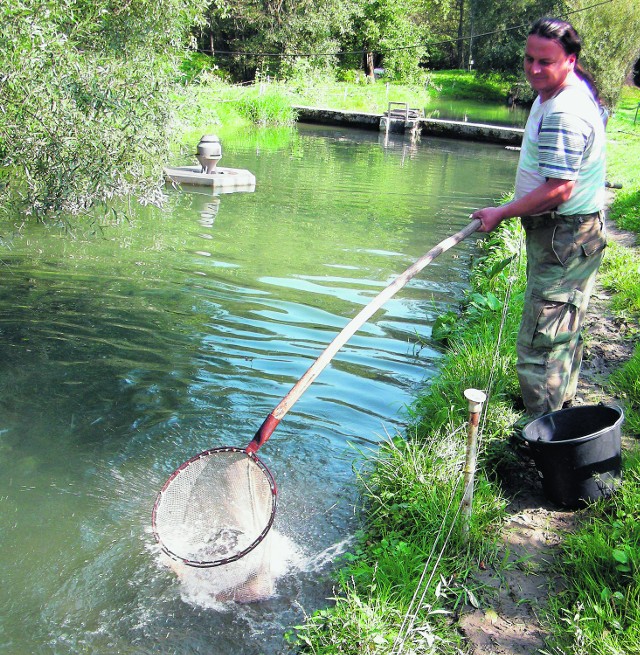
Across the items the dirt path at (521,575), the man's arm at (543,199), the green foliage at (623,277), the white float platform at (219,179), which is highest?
the man's arm at (543,199)

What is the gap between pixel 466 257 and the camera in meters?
11.7

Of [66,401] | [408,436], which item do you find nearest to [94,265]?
[66,401]

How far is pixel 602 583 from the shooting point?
3314mm

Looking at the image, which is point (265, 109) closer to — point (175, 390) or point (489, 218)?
point (175, 390)

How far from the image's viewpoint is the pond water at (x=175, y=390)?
12.5 feet

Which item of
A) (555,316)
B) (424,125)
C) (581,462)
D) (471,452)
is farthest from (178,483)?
(424,125)

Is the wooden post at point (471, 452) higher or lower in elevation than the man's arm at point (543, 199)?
lower

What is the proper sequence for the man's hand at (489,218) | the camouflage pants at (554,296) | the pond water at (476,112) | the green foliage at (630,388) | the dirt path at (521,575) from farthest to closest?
the pond water at (476,112), the green foliage at (630,388), the man's hand at (489,218), the camouflage pants at (554,296), the dirt path at (521,575)

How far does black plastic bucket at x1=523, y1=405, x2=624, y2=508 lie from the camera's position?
382 centimetres

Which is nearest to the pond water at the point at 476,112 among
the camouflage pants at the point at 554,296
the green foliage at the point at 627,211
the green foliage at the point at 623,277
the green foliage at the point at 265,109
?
the green foliage at the point at 265,109

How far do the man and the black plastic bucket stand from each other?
1.22 ft

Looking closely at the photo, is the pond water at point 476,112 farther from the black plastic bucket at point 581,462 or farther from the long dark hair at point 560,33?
the black plastic bucket at point 581,462

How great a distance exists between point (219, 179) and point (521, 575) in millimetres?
13306

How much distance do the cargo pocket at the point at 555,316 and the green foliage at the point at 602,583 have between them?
0.90 meters
